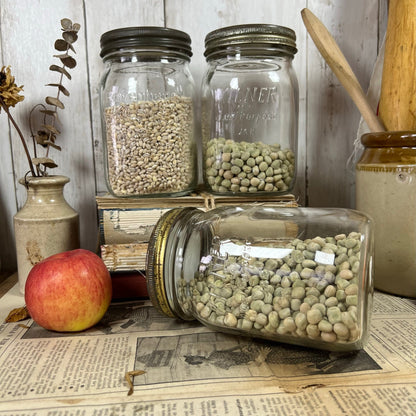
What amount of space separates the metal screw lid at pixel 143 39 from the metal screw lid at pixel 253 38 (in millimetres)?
60

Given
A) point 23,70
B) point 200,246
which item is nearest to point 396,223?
point 200,246

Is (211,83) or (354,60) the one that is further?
(354,60)

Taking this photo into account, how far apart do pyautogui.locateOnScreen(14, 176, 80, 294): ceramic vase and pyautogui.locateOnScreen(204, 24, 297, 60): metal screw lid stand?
37 centimetres

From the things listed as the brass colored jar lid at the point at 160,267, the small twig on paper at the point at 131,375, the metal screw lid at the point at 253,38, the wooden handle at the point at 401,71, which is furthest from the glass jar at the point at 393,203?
the small twig on paper at the point at 131,375

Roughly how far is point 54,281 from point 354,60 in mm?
785

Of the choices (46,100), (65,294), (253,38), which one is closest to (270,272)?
(65,294)

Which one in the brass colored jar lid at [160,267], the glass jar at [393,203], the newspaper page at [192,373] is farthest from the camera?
the glass jar at [393,203]

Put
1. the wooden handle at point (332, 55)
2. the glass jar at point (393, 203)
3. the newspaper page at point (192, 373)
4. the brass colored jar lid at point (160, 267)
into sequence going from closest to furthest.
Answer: the newspaper page at point (192, 373), the brass colored jar lid at point (160, 267), the glass jar at point (393, 203), the wooden handle at point (332, 55)

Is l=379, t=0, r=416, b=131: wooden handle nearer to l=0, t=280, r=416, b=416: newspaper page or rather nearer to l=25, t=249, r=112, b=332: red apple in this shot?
l=0, t=280, r=416, b=416: newspaper page

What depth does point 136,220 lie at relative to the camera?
716 millimetres

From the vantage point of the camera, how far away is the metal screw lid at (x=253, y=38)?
2.36 ft

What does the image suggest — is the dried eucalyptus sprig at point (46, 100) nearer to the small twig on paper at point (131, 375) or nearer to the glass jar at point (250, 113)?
the glass jar at point (250, 113)

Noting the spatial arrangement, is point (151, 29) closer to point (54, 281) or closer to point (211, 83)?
point (211, 83)

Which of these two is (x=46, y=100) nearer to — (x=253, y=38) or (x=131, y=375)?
(x=253, y=38)
